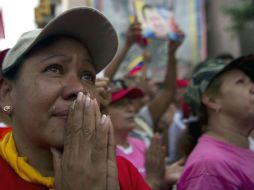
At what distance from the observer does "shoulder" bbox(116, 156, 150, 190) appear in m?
1.62

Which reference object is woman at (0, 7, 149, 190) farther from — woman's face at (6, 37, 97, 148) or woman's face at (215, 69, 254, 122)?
woman's face at (215, 69, 254, 122)

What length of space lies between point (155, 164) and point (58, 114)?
147 centimetres

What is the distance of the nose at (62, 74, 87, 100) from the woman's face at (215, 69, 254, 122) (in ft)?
4.11

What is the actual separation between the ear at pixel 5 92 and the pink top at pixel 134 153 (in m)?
1.54

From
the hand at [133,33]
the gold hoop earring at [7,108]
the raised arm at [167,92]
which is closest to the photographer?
the gold hoop earring at [7,108]

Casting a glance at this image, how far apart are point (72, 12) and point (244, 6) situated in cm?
1069

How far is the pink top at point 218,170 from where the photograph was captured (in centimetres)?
215

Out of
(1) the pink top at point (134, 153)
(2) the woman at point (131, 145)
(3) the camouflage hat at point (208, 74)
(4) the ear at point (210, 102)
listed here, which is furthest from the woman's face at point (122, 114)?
(4) the ear at point (210, 102)

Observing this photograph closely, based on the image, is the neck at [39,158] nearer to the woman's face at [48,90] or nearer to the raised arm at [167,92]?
the woman's face at [48,90]

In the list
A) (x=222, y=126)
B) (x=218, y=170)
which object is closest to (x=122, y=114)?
(x=222, y=126)

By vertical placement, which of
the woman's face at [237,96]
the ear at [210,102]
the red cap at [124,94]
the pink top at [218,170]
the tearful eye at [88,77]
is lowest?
the red cap at [124,94]

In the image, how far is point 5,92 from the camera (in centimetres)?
161

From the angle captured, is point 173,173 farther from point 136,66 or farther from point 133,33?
point 136,66

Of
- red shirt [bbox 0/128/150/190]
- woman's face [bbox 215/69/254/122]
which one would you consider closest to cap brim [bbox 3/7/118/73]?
red shirt [bbox 0/128/150/190]
